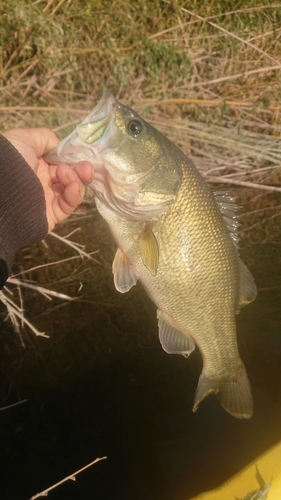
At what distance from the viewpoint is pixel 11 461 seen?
2.57 meters

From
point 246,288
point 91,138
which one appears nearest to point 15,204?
point 91,138

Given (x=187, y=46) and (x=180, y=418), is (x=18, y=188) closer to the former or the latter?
(x=180, y=418)

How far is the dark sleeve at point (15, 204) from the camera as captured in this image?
188 cm

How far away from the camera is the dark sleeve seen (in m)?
1.88

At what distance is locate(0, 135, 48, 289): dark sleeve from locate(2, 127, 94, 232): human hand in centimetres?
13

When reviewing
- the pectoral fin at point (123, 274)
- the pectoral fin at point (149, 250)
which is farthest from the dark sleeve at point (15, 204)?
the pectoral fin at point (149, 250)

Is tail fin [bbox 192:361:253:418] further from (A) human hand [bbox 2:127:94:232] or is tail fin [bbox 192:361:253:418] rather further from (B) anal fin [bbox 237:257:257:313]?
(A) human hand [bbox 2:127:94:232]

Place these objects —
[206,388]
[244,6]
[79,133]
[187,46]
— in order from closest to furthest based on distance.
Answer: [79,133], [206,388], [187,46], [244,6]

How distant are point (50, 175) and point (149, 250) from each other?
0.81 meters

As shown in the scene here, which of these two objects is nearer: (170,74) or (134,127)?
(134,127)

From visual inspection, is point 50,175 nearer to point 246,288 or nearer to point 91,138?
point 91,138

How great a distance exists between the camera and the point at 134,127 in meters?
1.90

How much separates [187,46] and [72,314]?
13.0ft

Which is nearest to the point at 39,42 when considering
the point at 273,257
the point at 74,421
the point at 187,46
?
the point at 187,46
